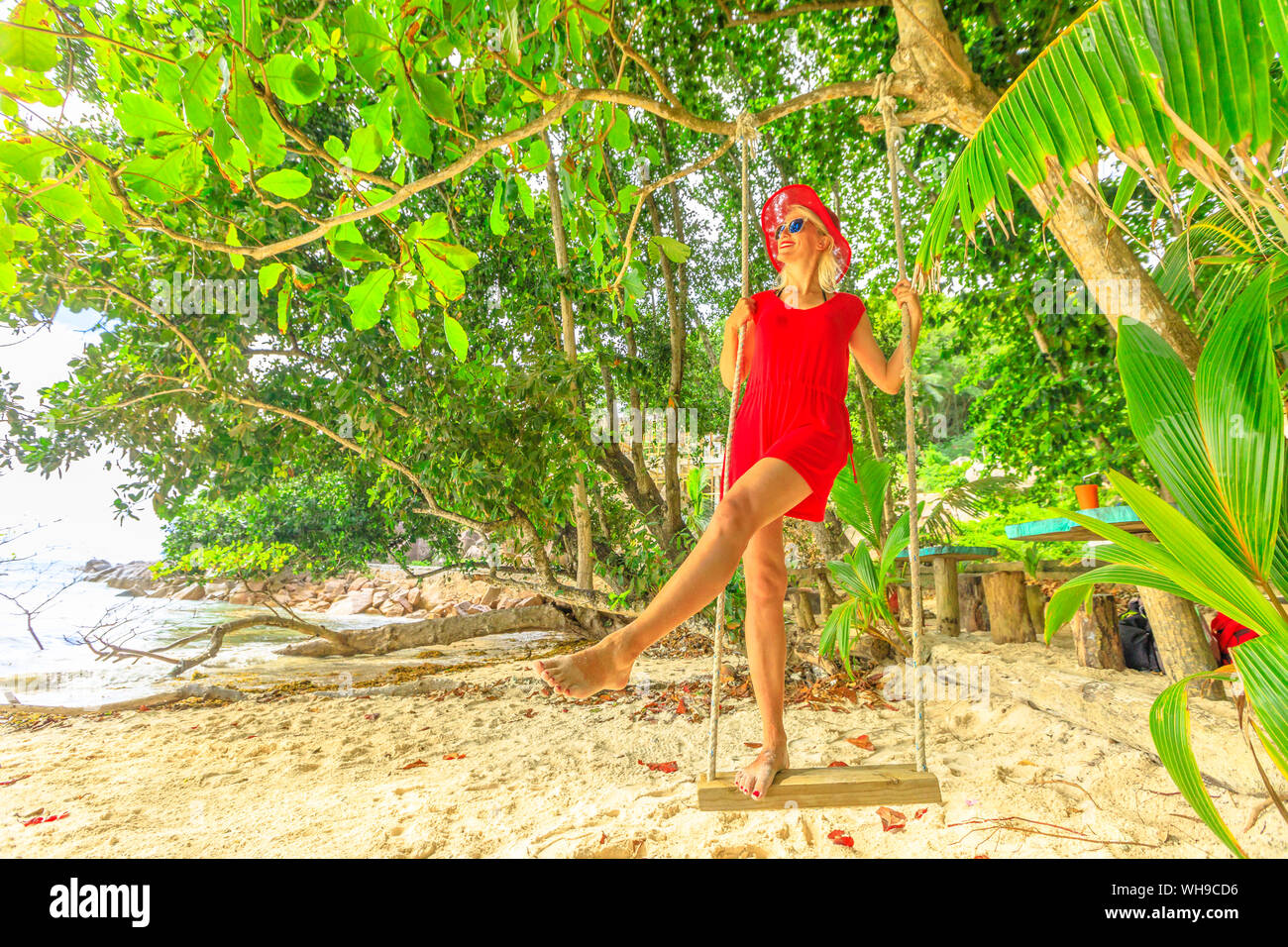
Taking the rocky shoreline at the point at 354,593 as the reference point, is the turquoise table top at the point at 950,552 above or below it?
above

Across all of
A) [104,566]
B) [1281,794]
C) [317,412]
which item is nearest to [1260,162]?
[1281,794]

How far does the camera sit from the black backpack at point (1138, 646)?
13.1ft

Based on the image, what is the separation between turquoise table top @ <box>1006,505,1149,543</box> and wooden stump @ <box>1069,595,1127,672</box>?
0.52 m

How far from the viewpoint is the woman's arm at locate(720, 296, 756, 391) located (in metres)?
2.00

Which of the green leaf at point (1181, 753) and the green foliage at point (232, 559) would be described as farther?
the green foliage at point (232, 559)

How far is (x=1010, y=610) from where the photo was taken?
4.91 metres

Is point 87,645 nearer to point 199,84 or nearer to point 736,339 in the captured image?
point 199,84

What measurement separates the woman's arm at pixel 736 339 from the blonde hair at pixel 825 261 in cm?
24

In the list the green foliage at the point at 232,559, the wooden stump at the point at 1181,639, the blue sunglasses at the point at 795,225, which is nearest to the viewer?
the blue sunglasses at the point at 795,225

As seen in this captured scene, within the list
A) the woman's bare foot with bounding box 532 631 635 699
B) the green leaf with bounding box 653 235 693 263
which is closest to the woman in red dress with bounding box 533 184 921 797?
the woman's bare foot with bounding box 532 631 635 699

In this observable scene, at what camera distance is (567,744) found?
12.4 feet

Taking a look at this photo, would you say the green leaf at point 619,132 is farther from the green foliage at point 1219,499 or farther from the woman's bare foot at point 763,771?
the woman's bare foot at point 763,771

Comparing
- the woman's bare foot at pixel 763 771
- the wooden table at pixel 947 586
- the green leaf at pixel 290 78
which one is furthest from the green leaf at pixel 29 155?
the wooden table at pixel 947 586

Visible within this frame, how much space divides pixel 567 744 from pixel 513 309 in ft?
11.0
